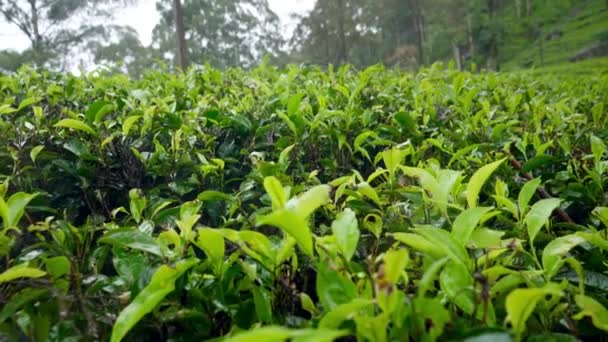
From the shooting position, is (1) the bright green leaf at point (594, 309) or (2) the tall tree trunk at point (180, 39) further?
(2) the tall tree trunk at point (180, 39)

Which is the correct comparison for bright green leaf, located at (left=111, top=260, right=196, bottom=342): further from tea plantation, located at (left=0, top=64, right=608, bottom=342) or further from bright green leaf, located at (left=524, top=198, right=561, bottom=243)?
bright green leaf, located at (left=524, top=198, right=561, bottom=243)

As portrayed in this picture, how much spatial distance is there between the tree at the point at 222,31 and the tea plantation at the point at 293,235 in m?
22.5

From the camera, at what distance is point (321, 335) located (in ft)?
1.36

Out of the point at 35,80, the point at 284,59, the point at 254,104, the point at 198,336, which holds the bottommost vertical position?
the point at 198,336

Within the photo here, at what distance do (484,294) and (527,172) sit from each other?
868mm

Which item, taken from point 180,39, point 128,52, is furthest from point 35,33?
point 180,39

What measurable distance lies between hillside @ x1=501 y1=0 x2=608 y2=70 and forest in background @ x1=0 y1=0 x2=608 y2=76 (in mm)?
76

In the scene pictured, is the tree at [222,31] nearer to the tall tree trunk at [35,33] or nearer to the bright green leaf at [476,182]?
the tall tree trunk at [35,33]

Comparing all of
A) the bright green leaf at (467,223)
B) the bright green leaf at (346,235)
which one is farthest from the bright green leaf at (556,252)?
the bright green leaf at (346,235)

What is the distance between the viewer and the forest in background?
20.7 metres

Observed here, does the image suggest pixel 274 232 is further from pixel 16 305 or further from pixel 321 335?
pixel 321 335

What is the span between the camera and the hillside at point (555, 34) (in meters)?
24.9

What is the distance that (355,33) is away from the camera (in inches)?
1235

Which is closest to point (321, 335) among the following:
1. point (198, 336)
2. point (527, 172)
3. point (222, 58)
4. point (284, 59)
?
point (198, 336)
